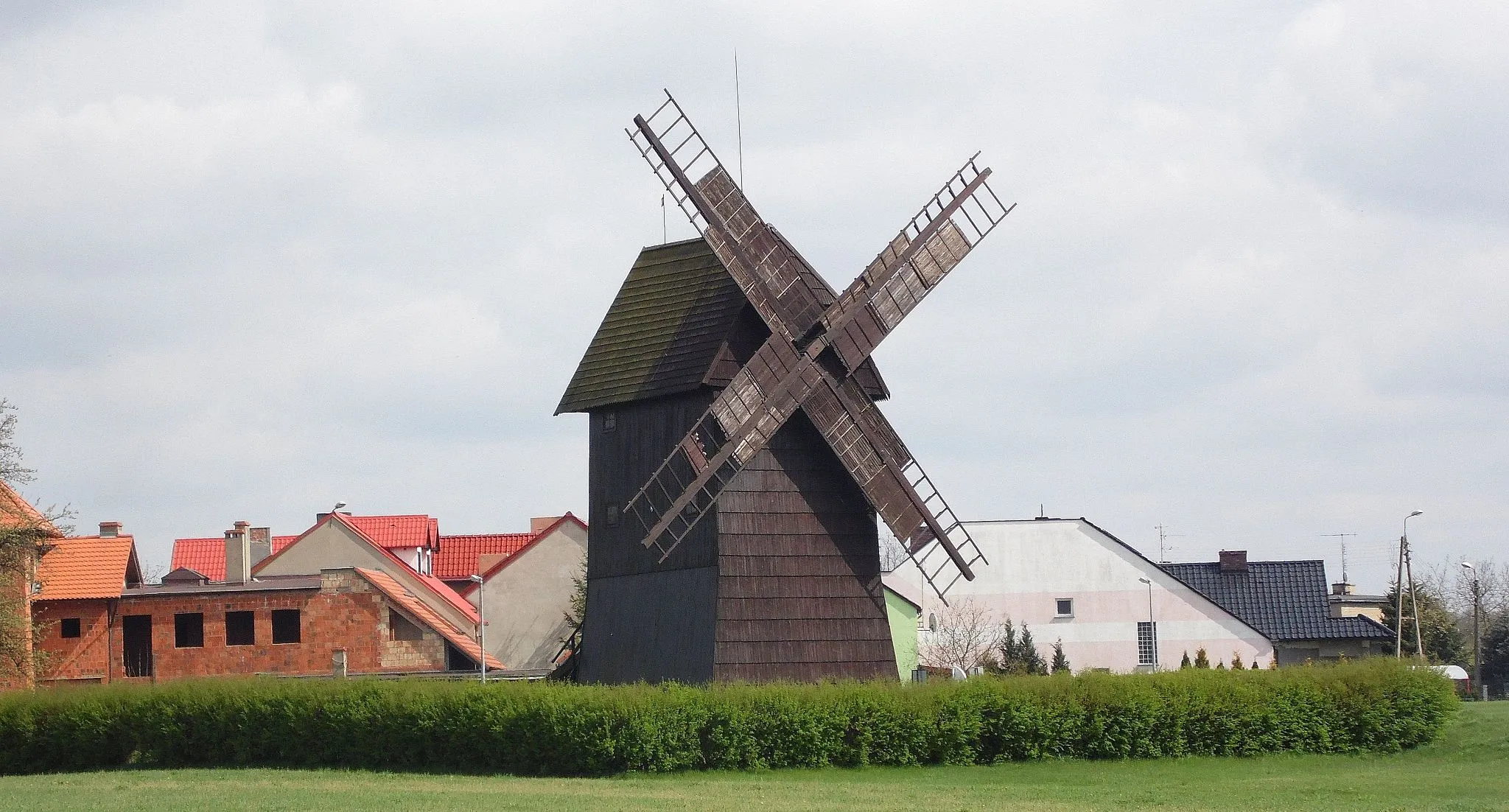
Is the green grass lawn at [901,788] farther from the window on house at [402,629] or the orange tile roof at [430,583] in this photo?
the orange tile roof at [430,583]

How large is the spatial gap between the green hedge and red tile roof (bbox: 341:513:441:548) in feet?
152

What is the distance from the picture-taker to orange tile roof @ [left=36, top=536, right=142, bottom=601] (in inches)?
2101

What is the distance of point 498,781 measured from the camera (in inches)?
1187

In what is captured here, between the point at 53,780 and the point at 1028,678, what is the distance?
19.1 m

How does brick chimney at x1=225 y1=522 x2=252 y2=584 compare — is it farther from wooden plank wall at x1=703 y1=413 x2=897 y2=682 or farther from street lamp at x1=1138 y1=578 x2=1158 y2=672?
street lamp at x1=1138 y1=578 x2=1158 y2=672

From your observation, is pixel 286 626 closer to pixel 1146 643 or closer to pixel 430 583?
pixel 430 583

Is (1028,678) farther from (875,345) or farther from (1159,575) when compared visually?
(1159,575)

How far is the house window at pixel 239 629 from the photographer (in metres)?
54.4

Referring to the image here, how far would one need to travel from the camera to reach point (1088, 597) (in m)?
68.6

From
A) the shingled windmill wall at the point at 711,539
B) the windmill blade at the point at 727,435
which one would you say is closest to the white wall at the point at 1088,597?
the shingled windmill wall at the point at 711,539

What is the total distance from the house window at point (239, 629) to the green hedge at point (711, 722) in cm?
1744

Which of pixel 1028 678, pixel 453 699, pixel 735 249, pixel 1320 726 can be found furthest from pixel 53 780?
pixel 1320 726

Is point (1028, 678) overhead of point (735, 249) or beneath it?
beneath

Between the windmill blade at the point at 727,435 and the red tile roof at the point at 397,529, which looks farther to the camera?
the red tile roof at the point at 397,529
